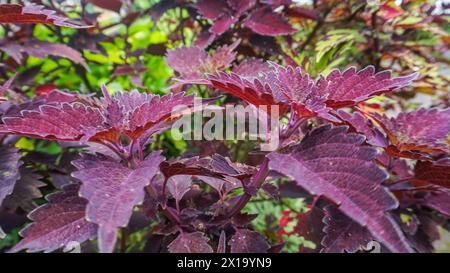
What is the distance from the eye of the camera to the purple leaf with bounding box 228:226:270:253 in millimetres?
561

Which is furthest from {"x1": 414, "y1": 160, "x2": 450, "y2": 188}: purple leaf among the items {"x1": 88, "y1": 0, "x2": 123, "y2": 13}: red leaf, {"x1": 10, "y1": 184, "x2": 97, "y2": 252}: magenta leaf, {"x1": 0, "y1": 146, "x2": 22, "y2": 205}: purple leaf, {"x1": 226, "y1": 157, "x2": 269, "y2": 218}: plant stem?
{"x1": 88, "y1": 0, "x2": 123, "y2": 13}: red leaf

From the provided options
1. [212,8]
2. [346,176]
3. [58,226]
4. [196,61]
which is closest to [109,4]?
[212,8]

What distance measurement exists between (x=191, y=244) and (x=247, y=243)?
79mm

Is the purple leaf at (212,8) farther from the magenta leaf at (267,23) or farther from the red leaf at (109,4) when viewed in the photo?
the red leaf at (109,4)

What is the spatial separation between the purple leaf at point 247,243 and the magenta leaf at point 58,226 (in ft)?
0.61

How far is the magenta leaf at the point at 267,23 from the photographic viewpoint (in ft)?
2.75

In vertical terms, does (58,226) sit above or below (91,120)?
below

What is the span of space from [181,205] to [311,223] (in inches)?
8.1

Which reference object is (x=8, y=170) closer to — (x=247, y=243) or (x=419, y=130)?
(x=247, y=243)

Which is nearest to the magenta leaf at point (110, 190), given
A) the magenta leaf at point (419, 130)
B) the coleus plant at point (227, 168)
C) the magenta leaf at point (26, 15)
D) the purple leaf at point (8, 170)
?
the coleus plant at point (227, 168)

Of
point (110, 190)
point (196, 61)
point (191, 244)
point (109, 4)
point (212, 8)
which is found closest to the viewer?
point (110, 190)

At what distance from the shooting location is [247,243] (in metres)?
0.57
